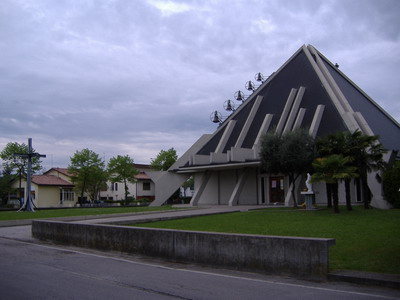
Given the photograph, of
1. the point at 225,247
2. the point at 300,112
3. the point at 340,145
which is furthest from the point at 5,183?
the point at 225,247

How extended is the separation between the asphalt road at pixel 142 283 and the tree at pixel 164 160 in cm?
5496

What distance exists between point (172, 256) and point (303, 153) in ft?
52.2

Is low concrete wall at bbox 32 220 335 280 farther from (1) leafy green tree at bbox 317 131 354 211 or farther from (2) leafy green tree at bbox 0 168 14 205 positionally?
(2) leafy green tree at bbox 0 168 14 205

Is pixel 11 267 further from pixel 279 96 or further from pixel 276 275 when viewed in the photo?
pixel 279 96

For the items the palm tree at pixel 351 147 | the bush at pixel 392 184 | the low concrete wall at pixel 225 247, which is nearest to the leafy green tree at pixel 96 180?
the palm tree at pixel 351 147

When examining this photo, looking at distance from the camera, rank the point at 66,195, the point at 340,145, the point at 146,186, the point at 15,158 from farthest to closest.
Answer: the point at 146,186 < the point at 66,195 < the point at 15,158 < the point at 340,145

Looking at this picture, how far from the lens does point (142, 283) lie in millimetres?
8414

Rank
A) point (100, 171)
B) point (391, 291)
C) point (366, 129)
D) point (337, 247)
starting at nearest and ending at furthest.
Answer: point (391, 291) → point (337, 247) → point (366, 129) → point (100, 171)

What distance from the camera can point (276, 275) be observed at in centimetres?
931

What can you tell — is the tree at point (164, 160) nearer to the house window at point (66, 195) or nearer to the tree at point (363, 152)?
the house window at point (66, 195)

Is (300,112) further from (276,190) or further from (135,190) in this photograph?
(135,190)

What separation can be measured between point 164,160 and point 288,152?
142ft

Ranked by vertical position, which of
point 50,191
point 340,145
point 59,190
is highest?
point 340,145

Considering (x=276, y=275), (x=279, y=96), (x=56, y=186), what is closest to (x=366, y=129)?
(x=279, y=96)
